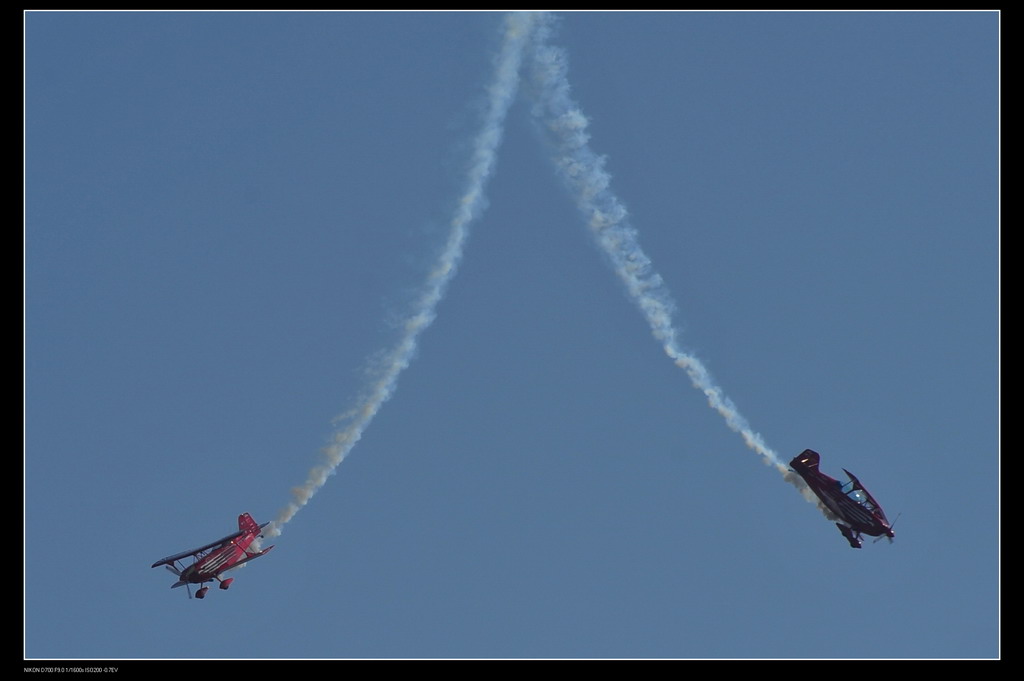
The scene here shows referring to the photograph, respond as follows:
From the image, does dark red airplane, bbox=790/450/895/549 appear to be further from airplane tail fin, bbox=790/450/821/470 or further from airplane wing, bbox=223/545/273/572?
airplane wing, bbox=223/545/273/572

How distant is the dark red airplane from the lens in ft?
206

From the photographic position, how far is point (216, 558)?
63.3 metres

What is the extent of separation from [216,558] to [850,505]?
2696cm

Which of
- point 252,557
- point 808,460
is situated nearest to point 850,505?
point 808,460

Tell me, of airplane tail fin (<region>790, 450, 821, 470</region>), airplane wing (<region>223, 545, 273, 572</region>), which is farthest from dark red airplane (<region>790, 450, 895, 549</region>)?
airplane wing (<region>223, 545, 273, 572</region>)

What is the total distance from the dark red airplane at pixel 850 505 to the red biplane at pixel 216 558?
23.8 meters

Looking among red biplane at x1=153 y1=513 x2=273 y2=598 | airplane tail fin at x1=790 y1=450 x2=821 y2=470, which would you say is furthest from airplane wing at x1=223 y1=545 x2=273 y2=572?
airplane tail fin at x1=790 y1=450 x2=821 y2=470

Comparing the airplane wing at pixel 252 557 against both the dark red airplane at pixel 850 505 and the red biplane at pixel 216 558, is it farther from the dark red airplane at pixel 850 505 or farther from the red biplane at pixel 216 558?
the dark red airplane at pixel 850 505

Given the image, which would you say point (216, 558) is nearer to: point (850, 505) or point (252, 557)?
point (252, 557)

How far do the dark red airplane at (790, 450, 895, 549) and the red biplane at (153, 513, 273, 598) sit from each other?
23758mm
